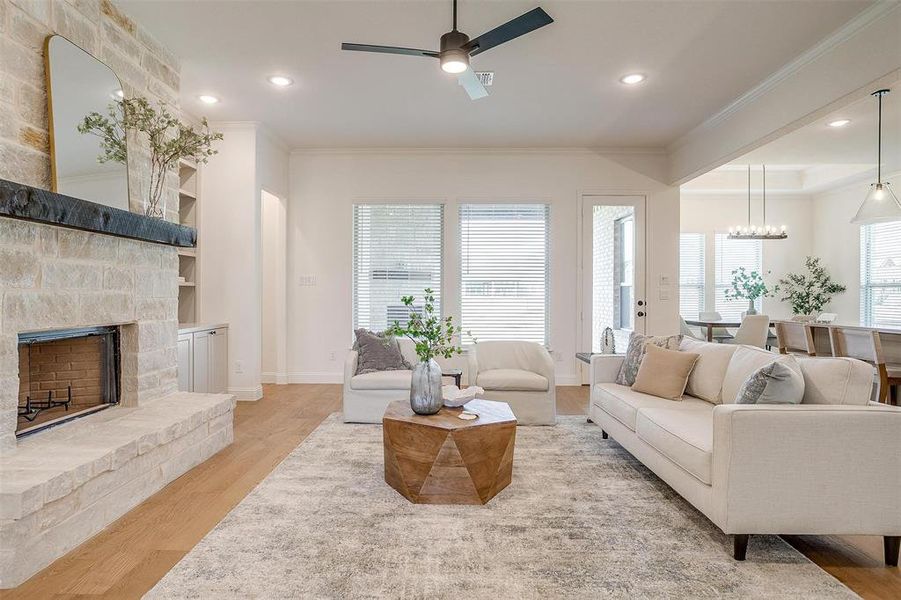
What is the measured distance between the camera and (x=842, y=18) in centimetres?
307

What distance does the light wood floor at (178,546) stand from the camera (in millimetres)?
1881

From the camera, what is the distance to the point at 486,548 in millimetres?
2148

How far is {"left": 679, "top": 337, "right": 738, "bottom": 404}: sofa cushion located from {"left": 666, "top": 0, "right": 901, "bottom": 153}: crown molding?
2.09 meters

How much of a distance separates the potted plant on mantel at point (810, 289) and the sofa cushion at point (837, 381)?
6.78m

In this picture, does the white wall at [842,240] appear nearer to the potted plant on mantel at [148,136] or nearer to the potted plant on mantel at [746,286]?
the potted plant on mantel at [746,286]

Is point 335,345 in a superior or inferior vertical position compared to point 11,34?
inferior

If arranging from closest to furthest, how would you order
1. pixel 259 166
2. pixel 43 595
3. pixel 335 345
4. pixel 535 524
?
pixel 43 595 → pixel 535 524 → pixel 259 166 → pixel 335 345

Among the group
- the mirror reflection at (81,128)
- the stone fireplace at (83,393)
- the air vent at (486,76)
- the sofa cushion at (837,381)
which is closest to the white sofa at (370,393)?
the stone fireplace at (83,393)

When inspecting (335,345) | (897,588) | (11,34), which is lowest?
(897,588)

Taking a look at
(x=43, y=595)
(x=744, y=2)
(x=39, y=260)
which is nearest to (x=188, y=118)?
(x=39, y=260)

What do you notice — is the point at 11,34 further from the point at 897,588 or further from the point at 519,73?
the point at 897,588

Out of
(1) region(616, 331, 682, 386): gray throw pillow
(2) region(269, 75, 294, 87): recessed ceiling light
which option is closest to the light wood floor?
(1) region(616, 331, 682, 386): gray throw pillow

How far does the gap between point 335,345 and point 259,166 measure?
7.20ft

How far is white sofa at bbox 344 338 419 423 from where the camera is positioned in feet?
13.5
